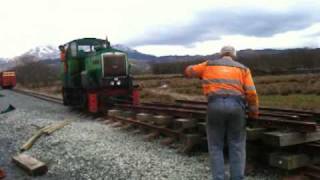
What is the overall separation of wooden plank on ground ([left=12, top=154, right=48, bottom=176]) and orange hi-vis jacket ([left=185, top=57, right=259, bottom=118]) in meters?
3.84

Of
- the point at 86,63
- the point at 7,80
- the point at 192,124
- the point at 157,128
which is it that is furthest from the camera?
the point at 7,80

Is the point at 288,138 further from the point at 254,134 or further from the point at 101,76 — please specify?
the point at 101,76

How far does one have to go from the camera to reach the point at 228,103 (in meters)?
6.83

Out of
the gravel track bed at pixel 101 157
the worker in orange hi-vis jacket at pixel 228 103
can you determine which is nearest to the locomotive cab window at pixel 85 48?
the gravel track bed at pixel 101 157

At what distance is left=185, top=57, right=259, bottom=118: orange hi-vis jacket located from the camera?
6.87m

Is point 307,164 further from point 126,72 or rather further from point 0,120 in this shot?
point 0,120

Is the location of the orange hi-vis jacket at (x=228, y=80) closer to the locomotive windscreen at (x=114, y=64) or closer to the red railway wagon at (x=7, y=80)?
the locomotive windscreen at (x=114, y=64)

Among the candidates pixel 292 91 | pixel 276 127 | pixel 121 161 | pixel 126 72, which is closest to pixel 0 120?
pixel 126 72

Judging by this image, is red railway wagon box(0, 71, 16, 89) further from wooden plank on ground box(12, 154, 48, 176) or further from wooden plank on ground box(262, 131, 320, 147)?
wooden plank on ground box(262, 131, 320, 147)

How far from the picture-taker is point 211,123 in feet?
22.9

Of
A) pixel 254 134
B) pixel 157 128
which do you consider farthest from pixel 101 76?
pixel 254 134

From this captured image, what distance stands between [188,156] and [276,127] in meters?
1.97

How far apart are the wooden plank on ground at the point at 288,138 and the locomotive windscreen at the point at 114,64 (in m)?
10.7

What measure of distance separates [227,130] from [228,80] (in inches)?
27.5
